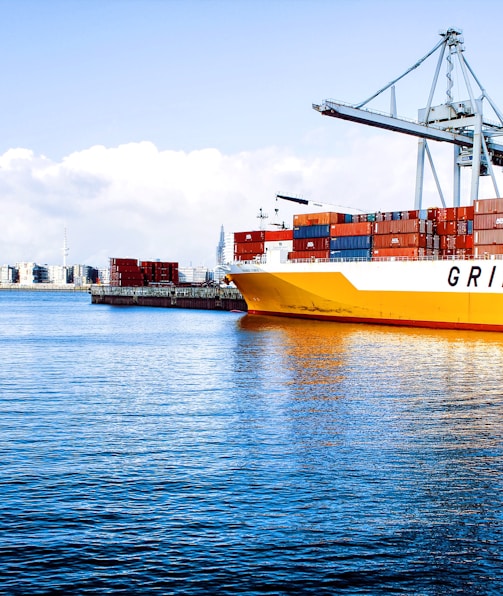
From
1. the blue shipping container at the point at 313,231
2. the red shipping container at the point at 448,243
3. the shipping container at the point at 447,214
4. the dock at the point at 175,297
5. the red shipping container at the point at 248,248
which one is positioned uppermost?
the shipping container at the point at 447,214

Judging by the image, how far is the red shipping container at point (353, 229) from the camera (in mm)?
52750

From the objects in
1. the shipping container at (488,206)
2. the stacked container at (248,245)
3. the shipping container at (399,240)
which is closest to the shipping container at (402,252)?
the shipping container at (399,240)

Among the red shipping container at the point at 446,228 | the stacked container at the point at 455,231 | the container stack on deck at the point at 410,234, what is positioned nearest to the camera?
the container stack on deck at the point at 410,234

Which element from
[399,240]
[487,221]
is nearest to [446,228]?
[399,240]

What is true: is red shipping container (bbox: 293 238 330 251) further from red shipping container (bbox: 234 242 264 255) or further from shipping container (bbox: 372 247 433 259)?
red shipping container (bbox: 234 242 264 255)

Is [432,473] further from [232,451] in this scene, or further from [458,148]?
[458,148]

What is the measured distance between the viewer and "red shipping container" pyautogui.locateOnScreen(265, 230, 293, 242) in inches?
2525

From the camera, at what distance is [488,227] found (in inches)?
1812

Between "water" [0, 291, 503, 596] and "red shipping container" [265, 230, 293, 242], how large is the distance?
39765 millimetres

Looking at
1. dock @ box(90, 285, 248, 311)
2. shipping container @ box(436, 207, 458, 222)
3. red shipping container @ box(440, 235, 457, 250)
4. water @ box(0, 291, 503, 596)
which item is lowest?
water @ box(0, 291, 503, 596)

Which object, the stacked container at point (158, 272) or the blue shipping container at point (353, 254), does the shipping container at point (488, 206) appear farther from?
the stacked container at point (158, 272)

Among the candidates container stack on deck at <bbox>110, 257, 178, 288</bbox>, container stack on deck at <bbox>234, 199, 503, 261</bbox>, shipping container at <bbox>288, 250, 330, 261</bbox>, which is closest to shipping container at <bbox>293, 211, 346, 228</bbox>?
container stack on deck at <bbox>234, 199, 503, 261</bbox>

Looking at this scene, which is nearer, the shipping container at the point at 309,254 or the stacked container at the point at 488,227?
the stacked container at the point at 488,227

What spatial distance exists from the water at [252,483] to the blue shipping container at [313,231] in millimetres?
32090
